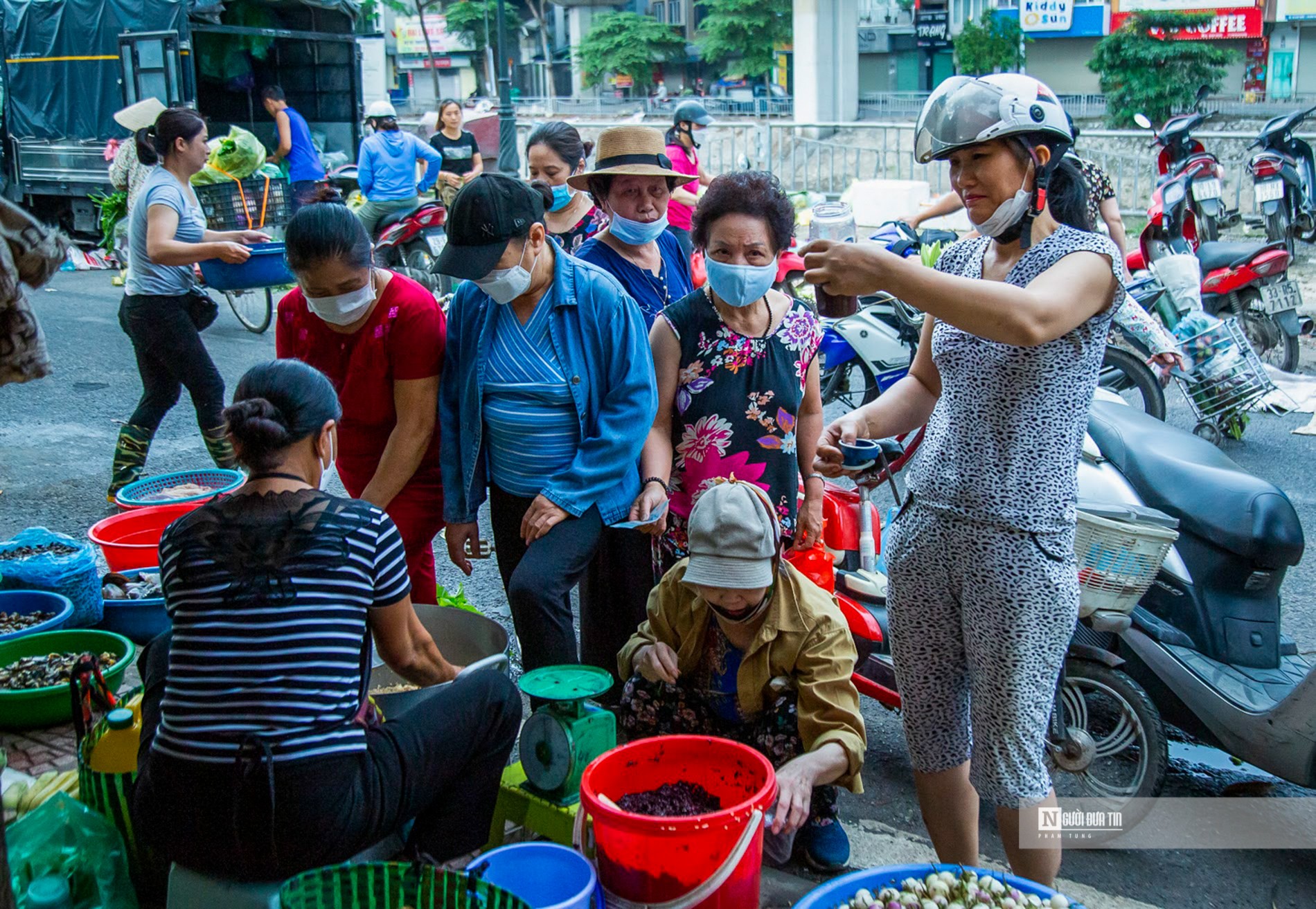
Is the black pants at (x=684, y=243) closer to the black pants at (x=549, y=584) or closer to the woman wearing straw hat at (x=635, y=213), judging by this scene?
the woman wearing straw hat at (x=635, y=213)

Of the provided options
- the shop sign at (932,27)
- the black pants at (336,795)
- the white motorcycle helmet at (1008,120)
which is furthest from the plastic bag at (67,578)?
the shop sign at (932,27)

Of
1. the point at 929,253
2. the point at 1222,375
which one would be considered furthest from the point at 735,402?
the point at 1222,375

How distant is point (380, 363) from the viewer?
3.19 meters

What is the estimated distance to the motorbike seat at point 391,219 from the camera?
10.5 m

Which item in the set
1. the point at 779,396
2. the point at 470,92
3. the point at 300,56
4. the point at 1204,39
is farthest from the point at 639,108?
the point at 779,396

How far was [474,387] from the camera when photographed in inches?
124

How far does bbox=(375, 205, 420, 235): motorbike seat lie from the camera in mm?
10508

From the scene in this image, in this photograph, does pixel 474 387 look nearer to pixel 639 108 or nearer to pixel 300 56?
pixel 300 56

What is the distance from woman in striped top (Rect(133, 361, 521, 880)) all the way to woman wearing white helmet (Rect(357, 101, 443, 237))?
8.51 meters

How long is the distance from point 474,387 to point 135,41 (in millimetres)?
12239

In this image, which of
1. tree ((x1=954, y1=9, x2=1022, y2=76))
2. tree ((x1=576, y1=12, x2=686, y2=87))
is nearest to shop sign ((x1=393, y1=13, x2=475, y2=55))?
tree ((x1=576, y1=12, x2=686, y2=87))

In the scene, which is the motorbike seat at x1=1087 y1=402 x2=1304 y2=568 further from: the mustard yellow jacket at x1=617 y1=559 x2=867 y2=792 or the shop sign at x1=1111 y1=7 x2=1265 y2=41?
the shop sign at x1=1111 y1=7 x2=1265 y2=41

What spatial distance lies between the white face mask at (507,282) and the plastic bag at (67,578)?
1900 millimetres

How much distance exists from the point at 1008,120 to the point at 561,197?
3.09 metres
